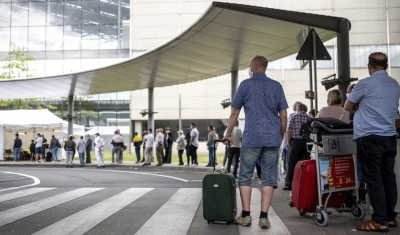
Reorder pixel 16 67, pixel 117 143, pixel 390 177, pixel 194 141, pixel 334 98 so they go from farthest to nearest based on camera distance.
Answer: pixel 16 67 < pixel 117 143 < pixel 194 141 < pixel 334 98 < pixel 390 177

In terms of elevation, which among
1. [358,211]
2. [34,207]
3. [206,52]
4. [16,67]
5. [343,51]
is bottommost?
[34,207]

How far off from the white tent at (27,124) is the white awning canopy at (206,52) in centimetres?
236

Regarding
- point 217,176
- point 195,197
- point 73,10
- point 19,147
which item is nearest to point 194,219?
point 217,176

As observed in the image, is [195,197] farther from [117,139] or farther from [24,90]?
[24,90]

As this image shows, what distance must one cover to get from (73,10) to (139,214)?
42.6 m

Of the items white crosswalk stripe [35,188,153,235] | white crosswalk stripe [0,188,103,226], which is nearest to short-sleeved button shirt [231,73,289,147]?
white crosswalk stripe [35,188,153,235]

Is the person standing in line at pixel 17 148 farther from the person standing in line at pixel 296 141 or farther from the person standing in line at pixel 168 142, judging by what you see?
the person standing in line at pixel 296 141

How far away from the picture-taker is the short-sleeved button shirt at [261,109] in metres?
5.27

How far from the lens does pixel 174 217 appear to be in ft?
19.4

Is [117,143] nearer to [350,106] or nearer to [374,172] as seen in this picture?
[350,106]

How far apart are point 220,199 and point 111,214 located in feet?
5.51

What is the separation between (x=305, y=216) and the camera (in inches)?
238

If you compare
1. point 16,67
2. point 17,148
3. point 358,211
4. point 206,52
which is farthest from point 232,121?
point 16,67

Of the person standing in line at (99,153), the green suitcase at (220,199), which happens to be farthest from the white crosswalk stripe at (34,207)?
the person standing in line at (99,153)
